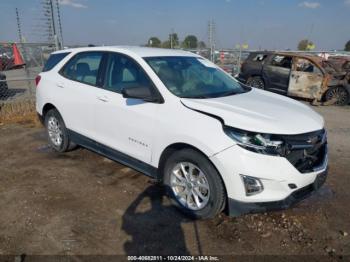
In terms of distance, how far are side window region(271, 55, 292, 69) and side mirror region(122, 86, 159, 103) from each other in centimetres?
856

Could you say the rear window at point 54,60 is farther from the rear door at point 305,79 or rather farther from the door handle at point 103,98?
the rear door at point 305,79

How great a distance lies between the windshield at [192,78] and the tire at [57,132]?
6.81 ft

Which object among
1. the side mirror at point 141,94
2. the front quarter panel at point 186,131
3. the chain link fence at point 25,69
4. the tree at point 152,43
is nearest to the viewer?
the front quarter panel at point 186,131

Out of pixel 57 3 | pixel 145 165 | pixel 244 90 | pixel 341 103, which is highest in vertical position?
pixel 57 3

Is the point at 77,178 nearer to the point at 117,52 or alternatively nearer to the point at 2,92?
the point at 117,52

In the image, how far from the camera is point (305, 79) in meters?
10.6

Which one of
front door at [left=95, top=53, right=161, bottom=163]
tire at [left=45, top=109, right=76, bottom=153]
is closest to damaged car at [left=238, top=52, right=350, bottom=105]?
tire at [left=45, top=109, right=76, bottom=153]

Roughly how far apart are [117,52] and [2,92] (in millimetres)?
7710

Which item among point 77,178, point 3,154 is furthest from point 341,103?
point 3,154

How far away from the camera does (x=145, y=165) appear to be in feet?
12.6


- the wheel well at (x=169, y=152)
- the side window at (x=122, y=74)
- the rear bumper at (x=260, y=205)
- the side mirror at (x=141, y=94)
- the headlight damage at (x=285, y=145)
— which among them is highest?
the side window at (x=122, y=74)

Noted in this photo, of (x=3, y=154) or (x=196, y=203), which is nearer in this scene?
(x=196, y=203)

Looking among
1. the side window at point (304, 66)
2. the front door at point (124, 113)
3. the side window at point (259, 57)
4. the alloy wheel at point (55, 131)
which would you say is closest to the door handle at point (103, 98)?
the front door at point (124, 113)

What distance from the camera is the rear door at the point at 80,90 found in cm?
444
